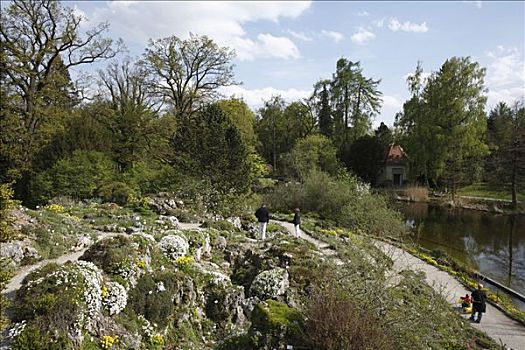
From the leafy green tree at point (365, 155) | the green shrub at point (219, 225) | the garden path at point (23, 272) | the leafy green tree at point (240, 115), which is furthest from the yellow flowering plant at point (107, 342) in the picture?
the leafy green tree at point (365, 155)

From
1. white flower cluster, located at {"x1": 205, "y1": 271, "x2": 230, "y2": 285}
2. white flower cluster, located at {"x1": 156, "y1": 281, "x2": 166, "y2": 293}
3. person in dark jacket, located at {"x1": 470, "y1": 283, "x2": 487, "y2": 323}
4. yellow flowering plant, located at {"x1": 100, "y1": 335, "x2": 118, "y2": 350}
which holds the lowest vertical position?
person in dark jacket, located at {"x1": 470, "y1": 283, "x2": 487, "y2": 323}

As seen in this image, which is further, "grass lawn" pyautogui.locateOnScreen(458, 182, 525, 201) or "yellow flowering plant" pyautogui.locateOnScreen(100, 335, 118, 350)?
"grass lawn" pyautogui.locateOnScreen(458, 182, 525, 201)

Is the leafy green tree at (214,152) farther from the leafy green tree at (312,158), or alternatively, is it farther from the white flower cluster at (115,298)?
the white flower cluster at (115,298)

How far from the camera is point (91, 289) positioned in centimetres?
770

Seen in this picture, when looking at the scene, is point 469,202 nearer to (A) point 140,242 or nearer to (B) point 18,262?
(A) point 140,242

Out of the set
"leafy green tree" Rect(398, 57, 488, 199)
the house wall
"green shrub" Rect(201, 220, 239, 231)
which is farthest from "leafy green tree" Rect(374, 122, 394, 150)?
"green shrub" Rect(201, 220, 239, 231)

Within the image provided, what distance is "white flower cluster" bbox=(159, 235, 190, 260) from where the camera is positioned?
11.1 meters

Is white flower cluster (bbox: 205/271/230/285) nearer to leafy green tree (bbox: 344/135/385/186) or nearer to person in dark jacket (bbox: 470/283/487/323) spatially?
person in dark jacket (bbox: 470/283/487/323)

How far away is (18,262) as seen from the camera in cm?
967

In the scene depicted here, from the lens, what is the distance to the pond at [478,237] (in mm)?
19062

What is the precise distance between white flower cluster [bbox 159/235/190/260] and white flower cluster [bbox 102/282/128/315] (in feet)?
8.33

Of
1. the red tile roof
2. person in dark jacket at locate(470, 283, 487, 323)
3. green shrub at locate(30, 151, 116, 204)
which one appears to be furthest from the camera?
the red tile roof

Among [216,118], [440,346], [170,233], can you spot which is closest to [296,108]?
[216,118]

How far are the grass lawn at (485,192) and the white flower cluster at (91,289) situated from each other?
38551mm
